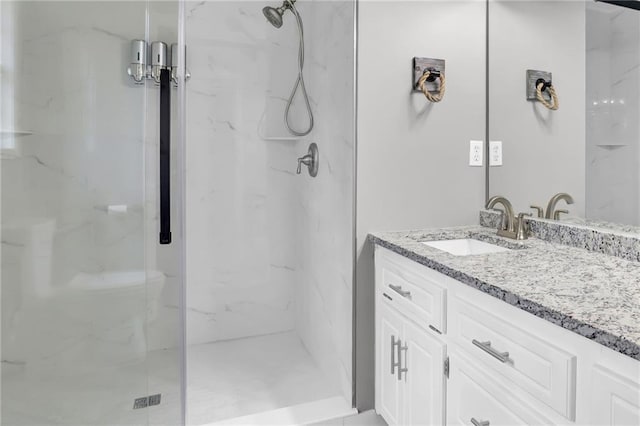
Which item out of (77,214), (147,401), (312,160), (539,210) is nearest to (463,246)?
(539,210)

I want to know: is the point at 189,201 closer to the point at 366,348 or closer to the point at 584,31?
the point at 366,348

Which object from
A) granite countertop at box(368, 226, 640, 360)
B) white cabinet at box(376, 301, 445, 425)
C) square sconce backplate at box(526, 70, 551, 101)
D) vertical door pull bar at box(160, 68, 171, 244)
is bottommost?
white cabinet at box(376, 301, 445, 425)

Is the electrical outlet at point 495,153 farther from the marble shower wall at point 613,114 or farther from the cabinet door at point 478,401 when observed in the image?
the cabinet door at point 478,401

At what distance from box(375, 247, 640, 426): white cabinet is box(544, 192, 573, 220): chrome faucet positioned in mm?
719

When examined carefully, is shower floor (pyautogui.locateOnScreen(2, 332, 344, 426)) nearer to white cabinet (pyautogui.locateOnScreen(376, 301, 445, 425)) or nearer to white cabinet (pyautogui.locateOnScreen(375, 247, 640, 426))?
white cabinet (pyautogui.locateOnScreen(376, 301, 445, 425))

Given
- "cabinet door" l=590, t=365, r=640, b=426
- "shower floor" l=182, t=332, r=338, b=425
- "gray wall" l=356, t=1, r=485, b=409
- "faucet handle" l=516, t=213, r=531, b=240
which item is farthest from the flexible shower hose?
"cabinet door" l=590, t=365, r=640, b=426

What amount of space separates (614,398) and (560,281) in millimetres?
370

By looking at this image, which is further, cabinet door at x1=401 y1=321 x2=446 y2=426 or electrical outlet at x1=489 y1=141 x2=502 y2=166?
electrical outlet at x1=489 y1=141 x2=502 y2=166

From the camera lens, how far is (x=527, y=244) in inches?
63.2

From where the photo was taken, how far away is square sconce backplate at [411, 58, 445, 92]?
1820 millimetres

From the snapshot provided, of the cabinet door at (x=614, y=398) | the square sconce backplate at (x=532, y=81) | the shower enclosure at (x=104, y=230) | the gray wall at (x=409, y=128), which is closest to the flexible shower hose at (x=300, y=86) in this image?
Result: the shower enclosure at (x=104, y=230)

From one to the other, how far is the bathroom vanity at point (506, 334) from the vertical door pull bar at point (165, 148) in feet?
2.76

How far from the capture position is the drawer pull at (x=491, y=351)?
3.26ft

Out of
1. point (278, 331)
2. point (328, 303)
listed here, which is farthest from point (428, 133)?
point (278, 331)
